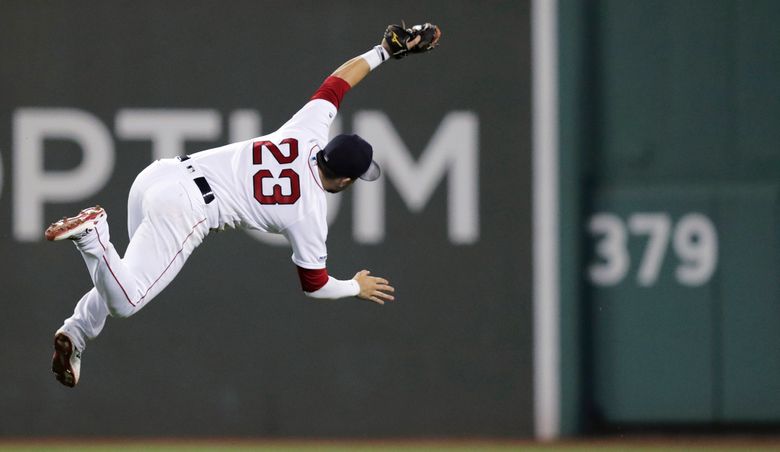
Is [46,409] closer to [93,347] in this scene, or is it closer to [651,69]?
[93,347]

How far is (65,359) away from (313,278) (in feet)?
4.53

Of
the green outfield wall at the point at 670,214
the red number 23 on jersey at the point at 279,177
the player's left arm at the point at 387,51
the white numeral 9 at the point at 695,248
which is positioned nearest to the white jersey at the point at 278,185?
the red number 23 on jersey at the point at 279,177

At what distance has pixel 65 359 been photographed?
5.97 metres

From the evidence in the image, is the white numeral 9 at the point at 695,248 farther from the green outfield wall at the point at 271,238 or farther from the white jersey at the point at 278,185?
the white jersey at the point at 278,185

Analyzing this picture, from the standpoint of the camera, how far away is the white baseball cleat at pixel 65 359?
5.91m

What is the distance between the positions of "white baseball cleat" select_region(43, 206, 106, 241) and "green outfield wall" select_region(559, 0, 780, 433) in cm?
433

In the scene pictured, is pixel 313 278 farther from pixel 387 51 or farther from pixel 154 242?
pixel 387 51

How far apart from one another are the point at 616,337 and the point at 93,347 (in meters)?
4.02

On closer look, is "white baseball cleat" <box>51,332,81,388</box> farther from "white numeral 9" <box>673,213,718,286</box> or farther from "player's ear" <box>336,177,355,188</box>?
"white numeral 9" <box>673,213,718,286</box>

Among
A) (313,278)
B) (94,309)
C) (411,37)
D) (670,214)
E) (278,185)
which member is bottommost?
(94,309)

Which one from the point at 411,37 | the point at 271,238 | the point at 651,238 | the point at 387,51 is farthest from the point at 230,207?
the point at 651,238

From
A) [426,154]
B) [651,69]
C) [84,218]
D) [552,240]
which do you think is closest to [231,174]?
[84,218]

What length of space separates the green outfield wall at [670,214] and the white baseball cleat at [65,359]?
13.5 feet

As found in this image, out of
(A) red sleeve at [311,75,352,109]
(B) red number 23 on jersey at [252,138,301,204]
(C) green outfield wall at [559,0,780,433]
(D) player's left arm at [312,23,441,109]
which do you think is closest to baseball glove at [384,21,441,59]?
(D) player's left arm at [312,23,441,109]
